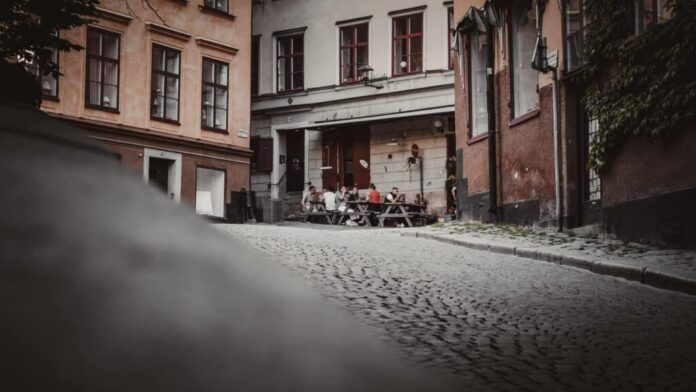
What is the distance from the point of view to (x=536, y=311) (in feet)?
19.8

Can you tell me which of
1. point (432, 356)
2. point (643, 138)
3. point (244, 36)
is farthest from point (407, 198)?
point (432, 356)

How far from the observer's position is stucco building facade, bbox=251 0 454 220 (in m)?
27.9

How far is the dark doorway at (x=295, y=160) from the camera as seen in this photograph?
31.5 m

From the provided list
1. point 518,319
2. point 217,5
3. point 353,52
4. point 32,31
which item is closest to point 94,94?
point 217,5

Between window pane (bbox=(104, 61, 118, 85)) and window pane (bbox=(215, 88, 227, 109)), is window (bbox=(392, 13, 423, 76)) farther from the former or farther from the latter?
window pane (bbox=(104, 61, 118, 85))

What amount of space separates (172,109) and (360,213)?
7.28 meters

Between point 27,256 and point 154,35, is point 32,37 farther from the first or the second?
point 154,35

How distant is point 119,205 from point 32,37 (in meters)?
7.53

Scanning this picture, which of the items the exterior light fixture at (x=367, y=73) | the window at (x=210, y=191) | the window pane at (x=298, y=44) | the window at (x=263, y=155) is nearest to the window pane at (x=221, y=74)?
the window at (x=210, y=191)

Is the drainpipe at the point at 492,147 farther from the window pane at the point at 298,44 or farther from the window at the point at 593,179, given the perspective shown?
the window pane at the point at 298,44

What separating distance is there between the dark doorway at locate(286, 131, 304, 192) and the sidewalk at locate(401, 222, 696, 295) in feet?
55.5

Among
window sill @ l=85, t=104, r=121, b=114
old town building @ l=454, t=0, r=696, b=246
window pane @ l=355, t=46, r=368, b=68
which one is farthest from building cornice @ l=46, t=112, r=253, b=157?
old town building @ l=454, t=0, r=696, b=246

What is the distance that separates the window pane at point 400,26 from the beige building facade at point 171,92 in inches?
212

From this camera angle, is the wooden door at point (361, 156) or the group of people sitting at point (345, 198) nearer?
the group of people sitting at point (345, 198)
